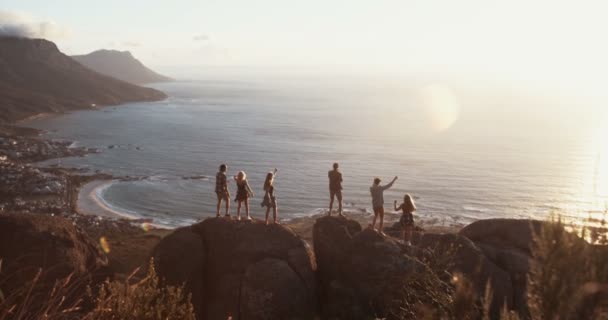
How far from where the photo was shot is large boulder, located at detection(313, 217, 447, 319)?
20.8 metres

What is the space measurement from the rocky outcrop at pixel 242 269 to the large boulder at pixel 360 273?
85cm

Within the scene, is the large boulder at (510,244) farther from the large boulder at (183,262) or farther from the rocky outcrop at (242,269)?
the large boulder at (183,262)

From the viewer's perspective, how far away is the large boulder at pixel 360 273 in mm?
20828

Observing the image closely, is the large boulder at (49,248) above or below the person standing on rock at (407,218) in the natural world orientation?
below

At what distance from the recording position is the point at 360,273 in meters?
22.0

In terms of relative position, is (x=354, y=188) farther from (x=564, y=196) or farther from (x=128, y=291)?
(x=128, y=291)

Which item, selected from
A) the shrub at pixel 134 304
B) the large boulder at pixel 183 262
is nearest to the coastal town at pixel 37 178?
the large boulder at pixel 183 262

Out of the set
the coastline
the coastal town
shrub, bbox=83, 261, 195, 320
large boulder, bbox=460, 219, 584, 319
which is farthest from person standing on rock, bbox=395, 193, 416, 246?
the coastal town

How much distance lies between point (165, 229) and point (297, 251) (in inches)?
1609

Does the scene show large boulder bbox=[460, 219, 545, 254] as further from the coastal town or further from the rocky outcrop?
the coastal town

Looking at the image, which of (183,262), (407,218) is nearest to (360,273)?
(407,218)

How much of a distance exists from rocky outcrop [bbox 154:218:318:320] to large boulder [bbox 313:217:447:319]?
2.80 feet

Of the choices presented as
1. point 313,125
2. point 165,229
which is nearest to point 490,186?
point 165,229

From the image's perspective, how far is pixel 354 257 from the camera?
883 inches
